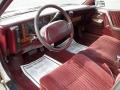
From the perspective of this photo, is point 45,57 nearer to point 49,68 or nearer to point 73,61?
point 49,68

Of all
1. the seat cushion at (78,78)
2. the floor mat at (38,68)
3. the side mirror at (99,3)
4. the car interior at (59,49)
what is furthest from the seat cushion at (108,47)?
the side mirror at (99,3)

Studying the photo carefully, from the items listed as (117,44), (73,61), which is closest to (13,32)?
(73,61)

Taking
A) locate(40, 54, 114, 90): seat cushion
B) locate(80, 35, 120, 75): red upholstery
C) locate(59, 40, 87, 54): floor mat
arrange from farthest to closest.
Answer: locate(59, 40, 87, 54): floor mat
locate(80, 35, 120, 75): red upholstery
locate(40, 54, 114, 90): seat cushion

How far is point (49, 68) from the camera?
2145 mm

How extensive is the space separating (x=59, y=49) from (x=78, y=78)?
327mm

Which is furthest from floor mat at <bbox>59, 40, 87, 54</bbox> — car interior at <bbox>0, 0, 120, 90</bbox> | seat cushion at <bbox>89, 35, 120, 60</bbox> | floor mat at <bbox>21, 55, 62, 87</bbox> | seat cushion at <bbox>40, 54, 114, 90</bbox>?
seat cushion at <bbox>40, 54, 114, 90</bbox>

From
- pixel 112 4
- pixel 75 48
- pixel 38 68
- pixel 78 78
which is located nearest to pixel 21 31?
pixel 38 68

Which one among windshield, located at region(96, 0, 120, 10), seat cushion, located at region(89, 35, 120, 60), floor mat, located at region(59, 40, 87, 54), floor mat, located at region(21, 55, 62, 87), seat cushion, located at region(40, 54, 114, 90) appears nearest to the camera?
seat cushion, located at region(40, 54, 114, 90)

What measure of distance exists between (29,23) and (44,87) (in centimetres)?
82

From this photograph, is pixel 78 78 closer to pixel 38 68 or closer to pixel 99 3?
pixel 38 68

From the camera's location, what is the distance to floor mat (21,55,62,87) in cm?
204

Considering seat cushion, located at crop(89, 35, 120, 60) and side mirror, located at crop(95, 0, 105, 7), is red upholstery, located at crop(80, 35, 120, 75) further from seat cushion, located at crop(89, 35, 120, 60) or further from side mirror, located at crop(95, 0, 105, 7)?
side mirror, located at crop(95, 0, 105, 7)

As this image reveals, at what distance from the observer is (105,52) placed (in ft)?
6.40

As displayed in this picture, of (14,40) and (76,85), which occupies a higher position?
(14,40)
